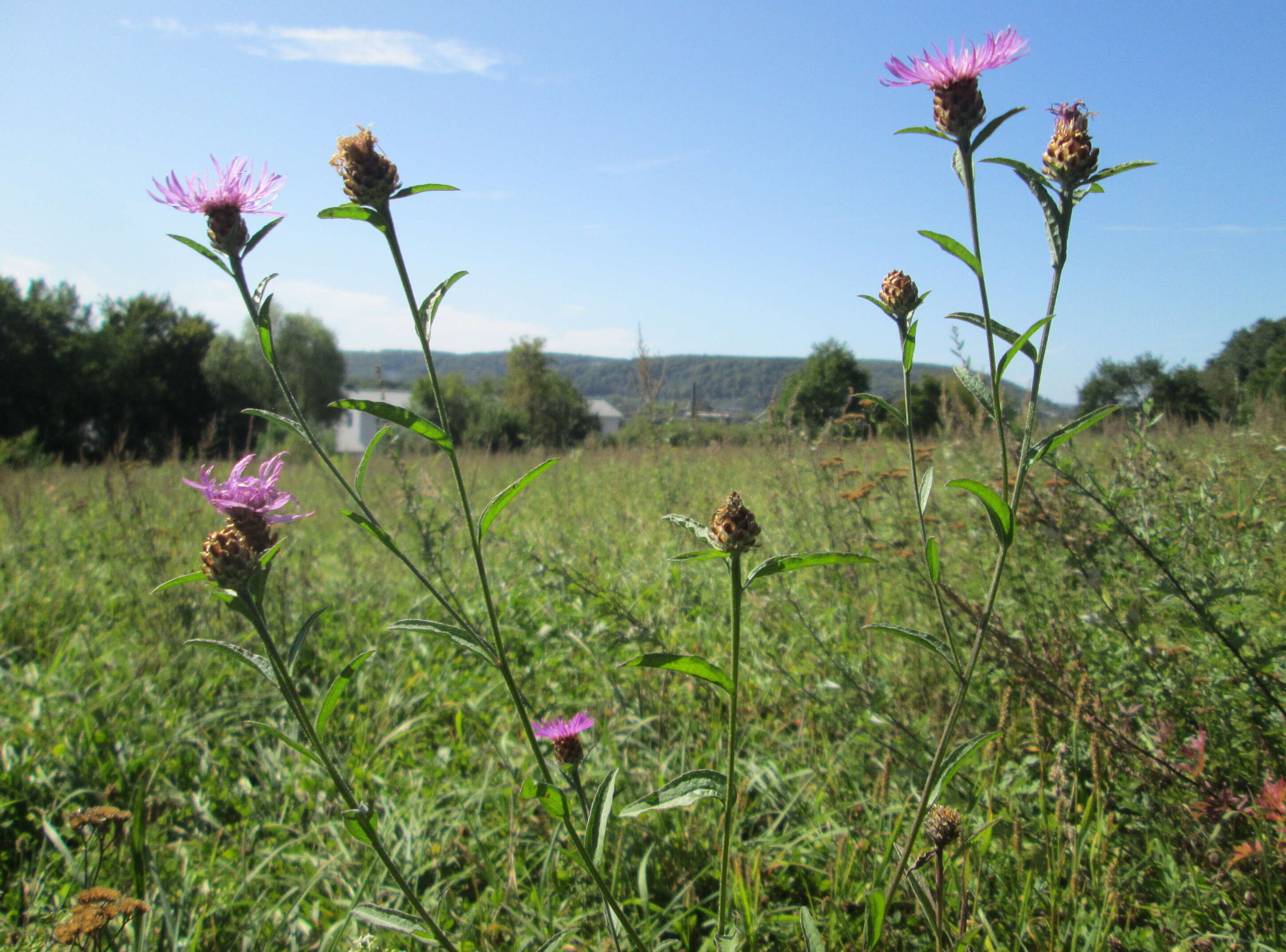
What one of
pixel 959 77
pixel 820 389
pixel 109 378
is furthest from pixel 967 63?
pixel 109 378

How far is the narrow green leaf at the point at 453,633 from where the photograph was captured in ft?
2.89

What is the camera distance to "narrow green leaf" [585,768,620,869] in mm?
927

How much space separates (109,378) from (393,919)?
1131 inches

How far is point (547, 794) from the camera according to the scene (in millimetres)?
869

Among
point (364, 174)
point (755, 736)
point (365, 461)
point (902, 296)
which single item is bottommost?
point (755, 736)

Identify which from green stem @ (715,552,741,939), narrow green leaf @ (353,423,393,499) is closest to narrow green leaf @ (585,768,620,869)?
green stem @ (715,552,741,939)

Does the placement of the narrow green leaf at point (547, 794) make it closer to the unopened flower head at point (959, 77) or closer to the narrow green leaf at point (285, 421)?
the narrow green leaf at point (285, 421)

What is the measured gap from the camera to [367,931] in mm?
1398

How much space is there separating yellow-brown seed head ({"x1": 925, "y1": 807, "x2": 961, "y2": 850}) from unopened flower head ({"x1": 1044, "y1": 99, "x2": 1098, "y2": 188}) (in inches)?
35.6

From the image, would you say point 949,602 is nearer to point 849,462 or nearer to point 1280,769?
point 1280,769

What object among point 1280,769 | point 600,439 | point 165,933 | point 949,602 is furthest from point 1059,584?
point 600,439

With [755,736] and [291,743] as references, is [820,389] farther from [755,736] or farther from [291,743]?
[291,743]

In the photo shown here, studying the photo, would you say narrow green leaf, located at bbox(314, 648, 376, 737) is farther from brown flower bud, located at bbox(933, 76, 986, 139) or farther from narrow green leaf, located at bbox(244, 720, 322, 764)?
brown flower bud, located at bbox(933, 76, 986, 139)

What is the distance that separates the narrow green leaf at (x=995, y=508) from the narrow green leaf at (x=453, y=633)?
0.61 m
